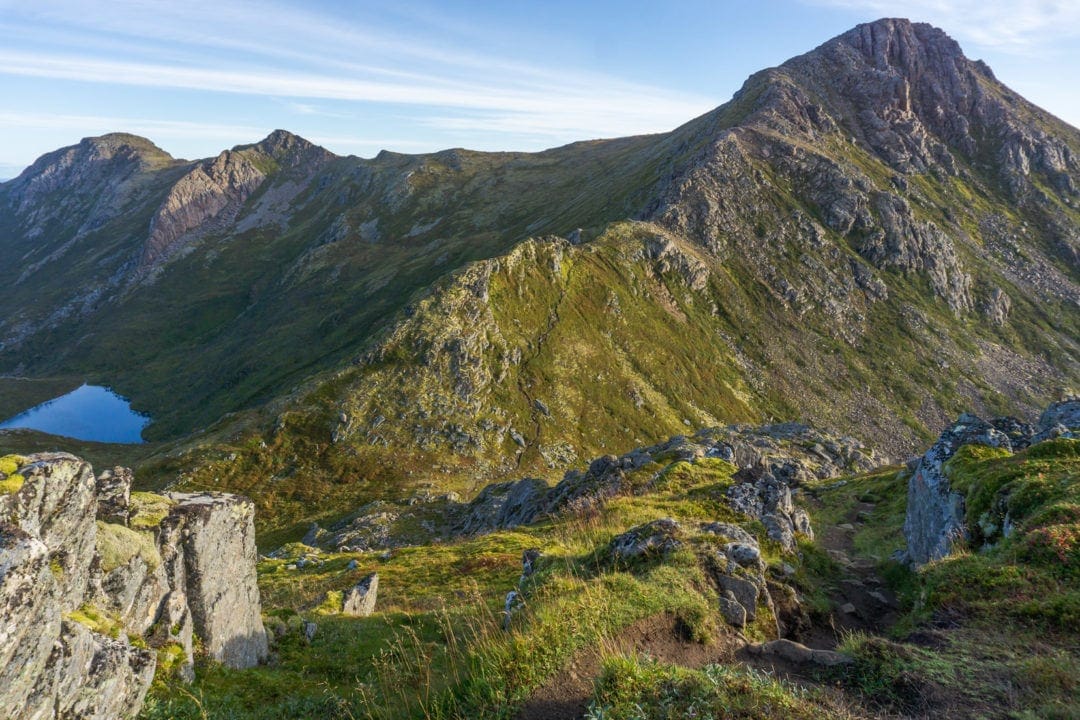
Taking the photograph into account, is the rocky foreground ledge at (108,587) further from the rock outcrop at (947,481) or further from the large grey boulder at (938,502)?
the large grey boulder at (938,502)

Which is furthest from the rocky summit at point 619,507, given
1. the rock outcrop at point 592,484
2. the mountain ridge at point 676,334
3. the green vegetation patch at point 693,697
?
the mountain ridge at point 676,334

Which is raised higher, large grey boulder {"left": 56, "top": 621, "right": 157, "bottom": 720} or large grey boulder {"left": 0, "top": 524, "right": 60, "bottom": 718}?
large grey boulder {"left": 0, "top": 524, "right": 60, "bottom": 718}

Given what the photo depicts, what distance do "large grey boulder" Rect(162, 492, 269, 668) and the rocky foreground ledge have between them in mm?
35

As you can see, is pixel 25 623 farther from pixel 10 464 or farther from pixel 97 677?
pixel 10 464

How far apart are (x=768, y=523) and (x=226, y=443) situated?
9107 centimetres

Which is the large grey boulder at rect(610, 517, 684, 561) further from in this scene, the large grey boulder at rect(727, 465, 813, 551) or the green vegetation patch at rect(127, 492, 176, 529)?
the green vegetation patch at rect(127, 492, 176, 529)

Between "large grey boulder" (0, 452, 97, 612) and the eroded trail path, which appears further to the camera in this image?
"large grey boulder" (0, 452, 97, 612)

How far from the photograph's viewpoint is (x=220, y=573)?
16781 millimetres

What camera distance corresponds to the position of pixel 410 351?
101000mm

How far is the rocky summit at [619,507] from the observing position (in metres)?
10.0

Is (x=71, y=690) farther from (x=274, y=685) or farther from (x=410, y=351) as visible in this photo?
(x=410, y=351)

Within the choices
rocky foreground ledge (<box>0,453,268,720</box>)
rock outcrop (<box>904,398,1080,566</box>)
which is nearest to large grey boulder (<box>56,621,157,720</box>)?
rocky foreground ledge (<box>0,453,268,720</box>)

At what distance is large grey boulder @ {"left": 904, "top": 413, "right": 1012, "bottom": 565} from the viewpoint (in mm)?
20000

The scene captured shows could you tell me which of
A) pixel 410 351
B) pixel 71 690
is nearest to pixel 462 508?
pixel 410 351
